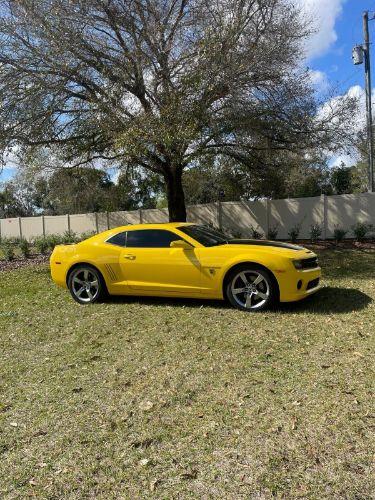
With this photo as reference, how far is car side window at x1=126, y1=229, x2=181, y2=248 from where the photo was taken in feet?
25.3

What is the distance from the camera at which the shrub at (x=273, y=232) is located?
62.9 ft

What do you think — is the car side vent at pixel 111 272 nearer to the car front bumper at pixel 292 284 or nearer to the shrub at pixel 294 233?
the car front bumper at pixel 292 284

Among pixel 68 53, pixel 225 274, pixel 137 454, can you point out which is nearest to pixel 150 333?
pixel 225 274

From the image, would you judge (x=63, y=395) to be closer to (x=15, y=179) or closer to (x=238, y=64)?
(x=238, y=64)

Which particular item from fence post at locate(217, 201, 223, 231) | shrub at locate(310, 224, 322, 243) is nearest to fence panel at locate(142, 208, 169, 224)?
fence post at locate(217, 201, 223, 231)

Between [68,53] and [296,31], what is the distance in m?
6.28

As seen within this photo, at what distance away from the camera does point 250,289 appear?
23.1 ft

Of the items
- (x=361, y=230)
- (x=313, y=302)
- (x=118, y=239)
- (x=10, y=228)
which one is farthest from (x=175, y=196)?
(x=10, y=228)

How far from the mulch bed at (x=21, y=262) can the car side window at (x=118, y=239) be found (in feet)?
25.2

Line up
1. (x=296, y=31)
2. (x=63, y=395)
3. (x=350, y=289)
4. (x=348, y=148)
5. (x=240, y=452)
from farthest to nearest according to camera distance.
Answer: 1. (x=348, y=148)
2. (x=296, y=31)
3. (x=350, y=289)
4. (x=63, y=395)
5. (x=240, y=452)

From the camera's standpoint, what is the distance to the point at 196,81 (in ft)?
34.8

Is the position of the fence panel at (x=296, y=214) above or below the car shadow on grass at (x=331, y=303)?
above

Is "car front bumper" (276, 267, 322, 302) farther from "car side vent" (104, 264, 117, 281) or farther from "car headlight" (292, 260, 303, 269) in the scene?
"car side vent" (104, 264, 117, 281)

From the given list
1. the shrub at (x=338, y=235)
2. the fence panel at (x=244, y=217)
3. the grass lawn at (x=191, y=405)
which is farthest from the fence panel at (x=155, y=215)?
the grass lawn at (x=191, y=405)
